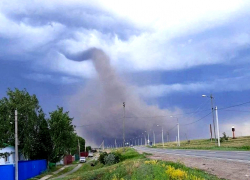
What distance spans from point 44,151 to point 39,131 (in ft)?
12.1

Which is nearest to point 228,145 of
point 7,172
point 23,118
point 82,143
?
point 23,118

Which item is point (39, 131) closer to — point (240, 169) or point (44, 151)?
point (44, 151)

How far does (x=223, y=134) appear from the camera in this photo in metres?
102

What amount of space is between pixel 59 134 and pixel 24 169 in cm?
1736

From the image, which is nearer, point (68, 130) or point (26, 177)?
point (26, 177)

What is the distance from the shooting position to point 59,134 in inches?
2360

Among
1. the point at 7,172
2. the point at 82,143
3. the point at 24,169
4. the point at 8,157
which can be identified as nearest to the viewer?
the point at 7,172

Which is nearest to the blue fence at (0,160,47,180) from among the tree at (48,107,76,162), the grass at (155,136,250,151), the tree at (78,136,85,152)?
the tree at (48,107,76,162)

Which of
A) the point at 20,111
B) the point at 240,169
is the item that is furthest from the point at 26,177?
the point at 240,169

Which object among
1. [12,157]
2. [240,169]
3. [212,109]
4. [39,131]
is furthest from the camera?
[212,109]

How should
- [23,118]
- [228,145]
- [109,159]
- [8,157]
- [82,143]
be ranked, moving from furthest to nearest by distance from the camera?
[82,143] → [228,145] → [23,118] → [8,157] → [109,159]

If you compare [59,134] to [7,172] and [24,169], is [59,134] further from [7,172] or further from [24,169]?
[7,172]

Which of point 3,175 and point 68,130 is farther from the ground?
point 68,130

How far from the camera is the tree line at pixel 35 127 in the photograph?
53312mm
